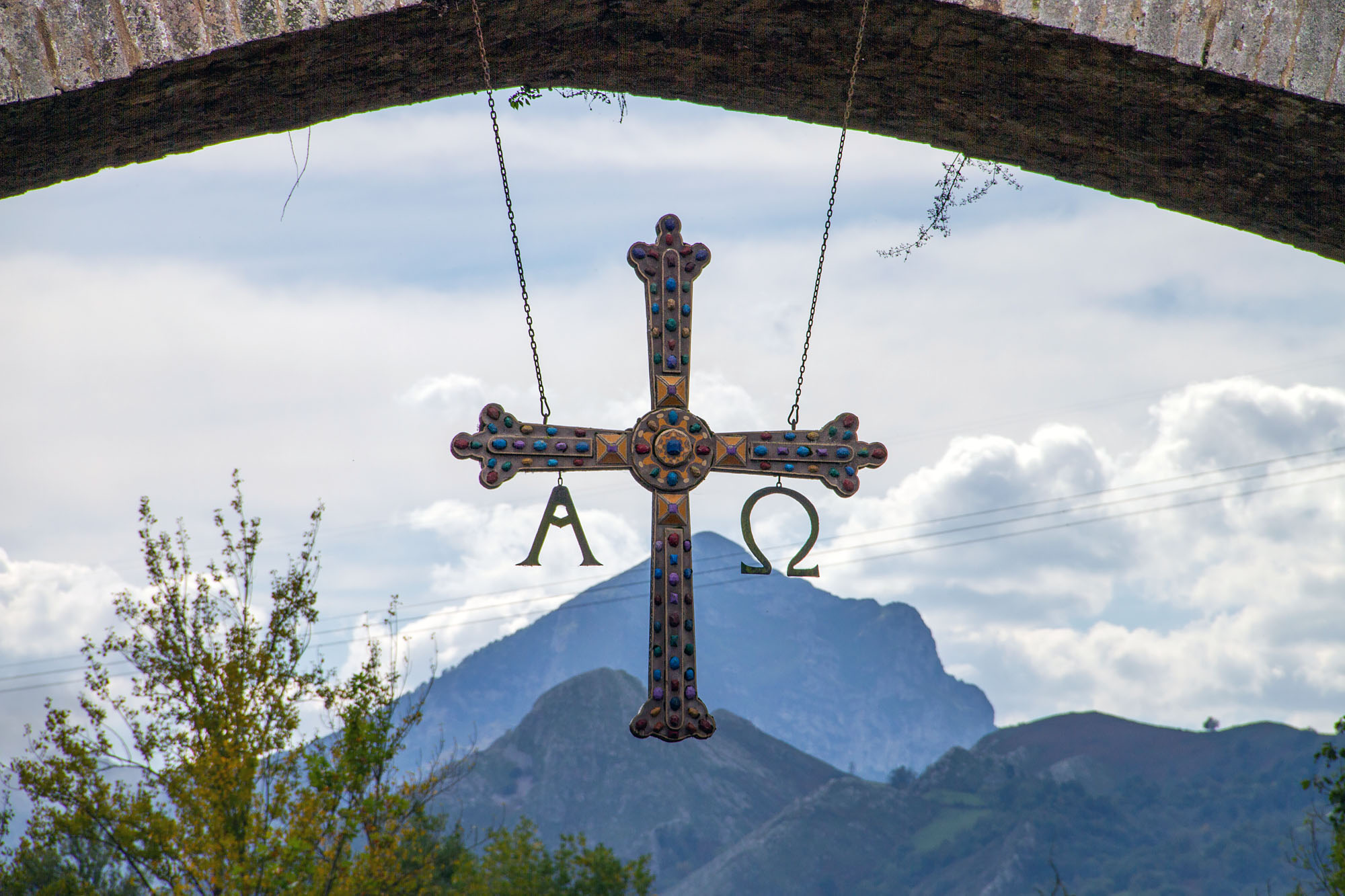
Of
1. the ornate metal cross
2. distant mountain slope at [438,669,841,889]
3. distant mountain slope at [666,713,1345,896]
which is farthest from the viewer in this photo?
distant mountain slope at [438,669,841,889]

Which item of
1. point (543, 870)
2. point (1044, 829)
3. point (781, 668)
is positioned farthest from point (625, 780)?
point (543, 870)

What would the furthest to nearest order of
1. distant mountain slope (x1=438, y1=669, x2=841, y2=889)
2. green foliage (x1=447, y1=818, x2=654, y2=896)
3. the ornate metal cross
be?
distant mountain slope (x1=438, y1=669, x2=841, y2=889) < green foliage (x1=447, y1=818, x2=654, y2=896) < the ornate metal cross

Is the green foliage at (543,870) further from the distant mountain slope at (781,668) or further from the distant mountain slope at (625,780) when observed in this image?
the distant mountain slope at (781,668)

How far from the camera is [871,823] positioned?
90812 mm

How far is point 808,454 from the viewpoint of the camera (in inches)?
165

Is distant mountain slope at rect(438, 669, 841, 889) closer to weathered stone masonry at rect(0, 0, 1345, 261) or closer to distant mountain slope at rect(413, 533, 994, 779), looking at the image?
distant mountain slope at rect(413, 533, 994, 779)

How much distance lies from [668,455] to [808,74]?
4.53 ft

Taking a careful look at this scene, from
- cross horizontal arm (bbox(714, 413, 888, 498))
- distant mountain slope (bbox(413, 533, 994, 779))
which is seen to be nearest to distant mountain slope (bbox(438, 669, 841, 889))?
distant mountain slope (bbox(413, 533, 994, 779))

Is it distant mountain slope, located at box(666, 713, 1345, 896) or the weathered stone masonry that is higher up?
distant mountain slope, located at box(666, 713, 1345, 896)

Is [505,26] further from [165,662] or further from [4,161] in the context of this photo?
[165,662]

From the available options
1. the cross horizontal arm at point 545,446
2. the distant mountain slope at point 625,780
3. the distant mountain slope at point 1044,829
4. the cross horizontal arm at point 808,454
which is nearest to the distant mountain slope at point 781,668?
the distant mountain slope at point 625,780

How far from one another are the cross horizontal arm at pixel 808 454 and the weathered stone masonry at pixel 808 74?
112cm

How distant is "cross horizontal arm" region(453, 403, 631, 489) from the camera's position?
396cm

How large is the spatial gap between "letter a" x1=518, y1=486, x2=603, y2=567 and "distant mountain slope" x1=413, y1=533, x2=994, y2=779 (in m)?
151
